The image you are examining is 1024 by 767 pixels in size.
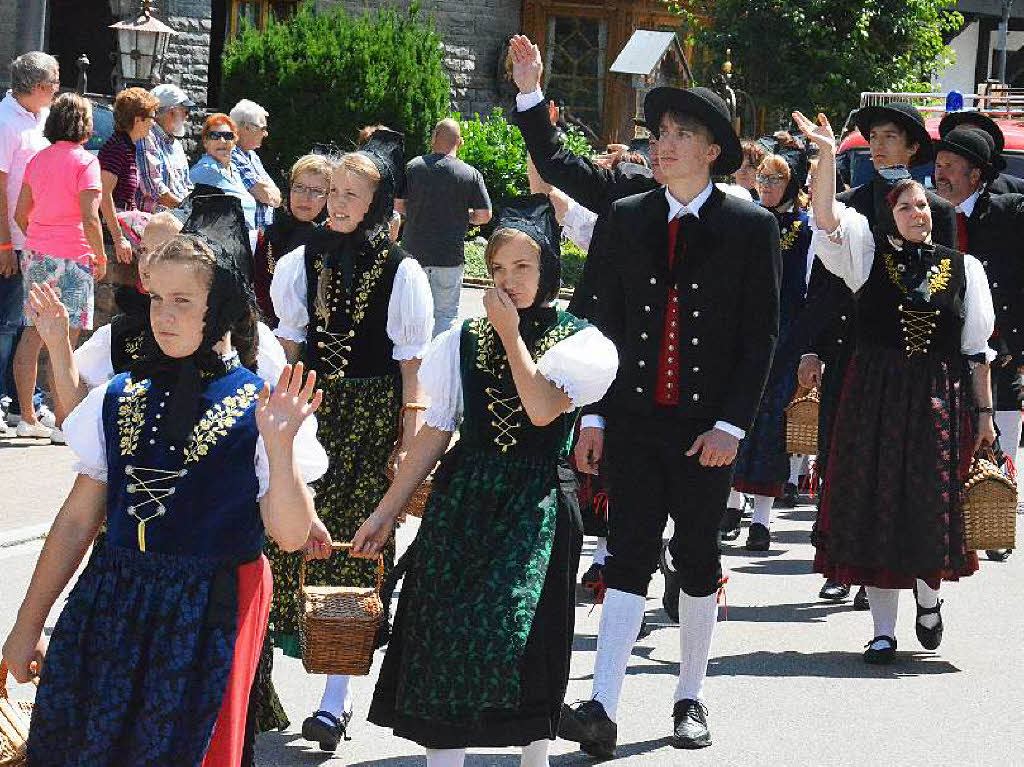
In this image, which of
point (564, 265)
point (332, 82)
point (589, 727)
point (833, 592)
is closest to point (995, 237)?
point (833, 592)

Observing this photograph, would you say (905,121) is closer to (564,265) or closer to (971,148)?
(971,148)

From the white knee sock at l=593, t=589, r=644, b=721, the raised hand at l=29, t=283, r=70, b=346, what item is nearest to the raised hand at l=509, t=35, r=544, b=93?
the white knee sock at l=593, t=589, r=644, b=721

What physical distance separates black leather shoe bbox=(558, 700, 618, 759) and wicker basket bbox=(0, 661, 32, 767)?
6.39 ft

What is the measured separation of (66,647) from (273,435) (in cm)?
66

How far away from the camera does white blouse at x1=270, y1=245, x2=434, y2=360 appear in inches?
243

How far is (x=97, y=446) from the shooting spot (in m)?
4.26

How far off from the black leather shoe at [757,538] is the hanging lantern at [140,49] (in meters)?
8.29

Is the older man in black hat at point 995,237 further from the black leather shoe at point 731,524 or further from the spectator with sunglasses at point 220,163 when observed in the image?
the spectator with sunglasses at point 220,163

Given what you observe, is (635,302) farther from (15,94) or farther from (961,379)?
(15,94)

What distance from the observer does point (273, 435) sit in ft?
13.3

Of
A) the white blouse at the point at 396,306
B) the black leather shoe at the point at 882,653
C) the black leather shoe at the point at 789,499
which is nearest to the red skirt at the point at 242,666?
the white blouse at the point at 396,306

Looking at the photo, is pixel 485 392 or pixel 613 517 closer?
pixel 485 392

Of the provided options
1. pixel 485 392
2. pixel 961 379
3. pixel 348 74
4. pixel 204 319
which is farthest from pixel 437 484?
pixel 348 74

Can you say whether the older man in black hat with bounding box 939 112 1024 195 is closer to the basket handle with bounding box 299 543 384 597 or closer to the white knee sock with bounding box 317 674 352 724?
the white knee sock with bounding box 317 674 352 724
